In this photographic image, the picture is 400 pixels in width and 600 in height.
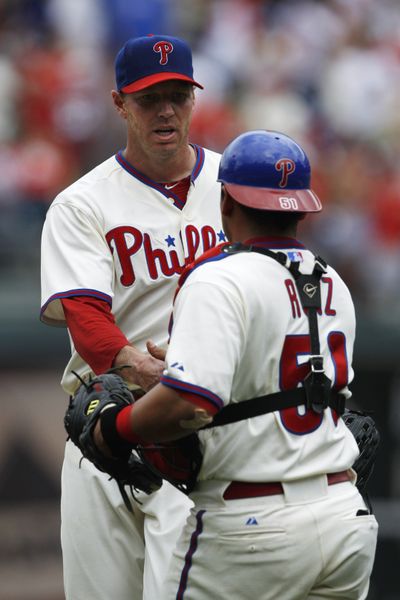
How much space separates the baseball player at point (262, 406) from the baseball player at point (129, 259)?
739 mm

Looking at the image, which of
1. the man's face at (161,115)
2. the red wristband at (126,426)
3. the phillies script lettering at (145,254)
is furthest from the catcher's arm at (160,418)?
the man's face at (161,115)

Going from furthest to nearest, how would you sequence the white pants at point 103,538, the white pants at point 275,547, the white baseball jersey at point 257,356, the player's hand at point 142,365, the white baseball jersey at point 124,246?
the white pants at point 103,538 → the white baseball jersey at point 124,246 → the player's hand at point 142,365 → the white pants at point 275,547 → the white baseball jersey at point 257,356

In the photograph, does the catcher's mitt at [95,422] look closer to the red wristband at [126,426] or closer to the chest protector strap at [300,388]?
the red wristband at [126,426]

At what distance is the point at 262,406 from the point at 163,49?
5.07 feet

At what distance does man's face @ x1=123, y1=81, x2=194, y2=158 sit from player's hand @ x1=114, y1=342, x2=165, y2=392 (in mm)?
814

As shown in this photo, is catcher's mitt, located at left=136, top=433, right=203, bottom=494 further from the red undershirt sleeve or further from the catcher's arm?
the red undershirt sleeve

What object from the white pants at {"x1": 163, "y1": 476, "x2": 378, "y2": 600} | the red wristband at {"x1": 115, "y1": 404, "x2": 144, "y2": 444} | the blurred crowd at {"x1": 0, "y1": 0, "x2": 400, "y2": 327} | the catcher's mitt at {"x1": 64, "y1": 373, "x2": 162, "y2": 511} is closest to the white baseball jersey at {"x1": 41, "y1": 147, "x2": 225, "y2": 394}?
the catcher's mitt at {"x1": 64, "y1": 373, "x2": 162, "y2": 511}

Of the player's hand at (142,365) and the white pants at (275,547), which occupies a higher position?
the player's hand at (142,365)

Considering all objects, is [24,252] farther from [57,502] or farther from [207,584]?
[207,584]

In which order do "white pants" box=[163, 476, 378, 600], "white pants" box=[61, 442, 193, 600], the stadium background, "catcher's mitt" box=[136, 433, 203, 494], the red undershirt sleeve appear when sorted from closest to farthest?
"white pants" box=[163, 476, 378, 600]
"catcher's mitt" box=[136, 433, 203, 494]
the red undershirt sleeve
"white pants" box=[61, 442, 193, 600]
the stadium background

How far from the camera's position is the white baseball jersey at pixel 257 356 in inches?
135

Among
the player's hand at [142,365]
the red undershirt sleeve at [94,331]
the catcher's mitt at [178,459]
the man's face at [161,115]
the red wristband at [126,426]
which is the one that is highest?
the man's face at [161,115]

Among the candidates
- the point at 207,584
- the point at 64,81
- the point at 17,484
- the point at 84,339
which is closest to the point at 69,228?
the point at 84,339

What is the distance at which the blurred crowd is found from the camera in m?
10.1
